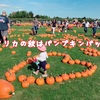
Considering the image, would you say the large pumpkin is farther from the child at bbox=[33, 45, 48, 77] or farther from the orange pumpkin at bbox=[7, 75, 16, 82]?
the child at bbox=[33, 45, 48, 77]

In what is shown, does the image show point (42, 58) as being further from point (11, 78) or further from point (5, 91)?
point (5, 91)

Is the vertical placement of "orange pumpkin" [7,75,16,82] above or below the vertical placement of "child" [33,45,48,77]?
below

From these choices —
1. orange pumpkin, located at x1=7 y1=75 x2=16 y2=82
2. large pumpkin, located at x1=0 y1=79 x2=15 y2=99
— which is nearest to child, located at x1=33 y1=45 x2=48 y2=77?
orange pumpkin, located at x1=7 y1=75 x2=16 y2=82

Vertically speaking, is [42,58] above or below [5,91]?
above

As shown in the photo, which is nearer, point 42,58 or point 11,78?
point 11,78

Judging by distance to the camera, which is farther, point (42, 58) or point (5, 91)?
point (42, 58)

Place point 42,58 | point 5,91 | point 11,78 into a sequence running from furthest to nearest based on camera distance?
1. point 42,58
2. point 11,78
3. point 5,91

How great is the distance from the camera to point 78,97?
7.54 metres

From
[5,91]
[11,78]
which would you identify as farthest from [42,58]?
[5,91]

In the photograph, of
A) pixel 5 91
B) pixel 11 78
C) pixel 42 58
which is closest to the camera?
pixel 5 91

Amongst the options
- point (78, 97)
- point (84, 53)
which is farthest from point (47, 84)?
point (84, 53)

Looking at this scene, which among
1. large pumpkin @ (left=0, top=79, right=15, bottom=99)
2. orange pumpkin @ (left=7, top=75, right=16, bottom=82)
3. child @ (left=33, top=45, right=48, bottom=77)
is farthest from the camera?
child @ (left=33, top=45, right=48, bottom=77)

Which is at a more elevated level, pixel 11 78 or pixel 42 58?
pixel 42 58

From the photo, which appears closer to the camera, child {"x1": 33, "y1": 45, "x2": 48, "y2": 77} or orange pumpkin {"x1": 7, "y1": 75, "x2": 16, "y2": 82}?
orange pumpkin {"x1": 7, "y1": 75, "x2": 16, "y2": 82}
